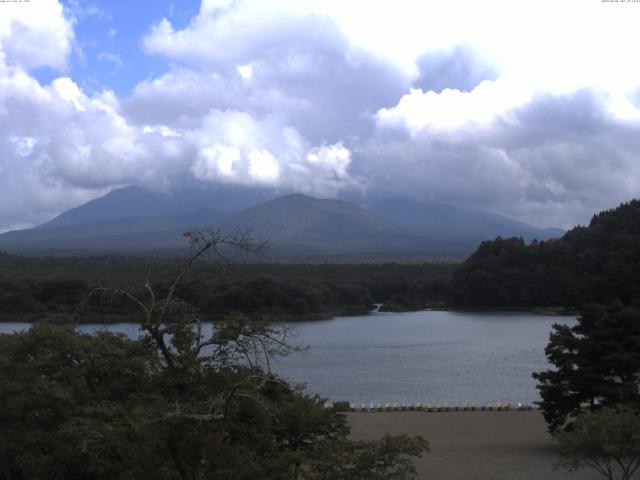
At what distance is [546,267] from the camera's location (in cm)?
5600

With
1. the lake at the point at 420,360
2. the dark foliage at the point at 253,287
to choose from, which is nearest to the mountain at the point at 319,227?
the dark foliage at the point at 253,287

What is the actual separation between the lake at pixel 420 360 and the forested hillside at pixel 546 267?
24.5 feet

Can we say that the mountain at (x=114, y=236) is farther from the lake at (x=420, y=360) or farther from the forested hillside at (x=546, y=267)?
the lake at (x=420, y=360)

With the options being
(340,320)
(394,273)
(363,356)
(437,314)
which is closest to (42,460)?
(363,356)

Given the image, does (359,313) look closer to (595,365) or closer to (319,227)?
(595,365)

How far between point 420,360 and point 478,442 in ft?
47.8

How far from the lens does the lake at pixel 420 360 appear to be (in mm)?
22109

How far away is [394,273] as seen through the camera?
221 ft

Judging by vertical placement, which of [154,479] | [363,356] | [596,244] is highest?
[596,244]

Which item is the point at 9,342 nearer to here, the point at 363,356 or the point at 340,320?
the point at 363,356

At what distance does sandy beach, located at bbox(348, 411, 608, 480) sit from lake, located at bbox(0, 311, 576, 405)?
8.23 ft

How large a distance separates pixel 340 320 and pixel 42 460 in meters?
41.4

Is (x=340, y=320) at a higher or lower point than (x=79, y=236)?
lower

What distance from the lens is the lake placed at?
72.5 feet
